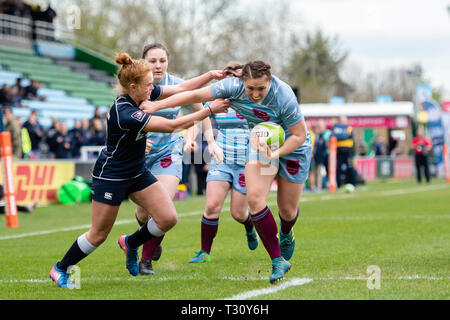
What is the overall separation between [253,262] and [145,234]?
1505mm

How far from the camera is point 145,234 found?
6.65 meters

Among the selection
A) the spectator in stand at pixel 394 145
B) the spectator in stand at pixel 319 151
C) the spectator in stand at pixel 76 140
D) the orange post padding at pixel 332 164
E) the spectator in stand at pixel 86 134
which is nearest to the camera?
the spectator in stand at pixel 76 140

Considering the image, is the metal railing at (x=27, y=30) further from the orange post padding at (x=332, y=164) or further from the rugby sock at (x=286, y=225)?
the rugby sock at (x=286, y=225)

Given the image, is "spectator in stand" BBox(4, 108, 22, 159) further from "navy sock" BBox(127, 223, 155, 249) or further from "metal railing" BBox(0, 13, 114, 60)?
"metal railing" BBox(0, 13, 114, 60)

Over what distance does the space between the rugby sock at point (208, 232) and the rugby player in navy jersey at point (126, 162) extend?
164cm

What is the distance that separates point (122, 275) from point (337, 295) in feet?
7.76

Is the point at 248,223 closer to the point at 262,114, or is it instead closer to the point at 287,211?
the point at 287,211

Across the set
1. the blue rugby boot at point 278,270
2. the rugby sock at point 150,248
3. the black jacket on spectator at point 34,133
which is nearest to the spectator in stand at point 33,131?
the black jacket on spectator at point 34,133

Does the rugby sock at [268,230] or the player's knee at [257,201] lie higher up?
the player's knee at [257,201]

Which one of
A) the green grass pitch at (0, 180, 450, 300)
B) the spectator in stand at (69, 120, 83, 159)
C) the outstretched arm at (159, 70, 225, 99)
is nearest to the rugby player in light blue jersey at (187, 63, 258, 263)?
the green grass pitch at (0, 180, 450, 300)

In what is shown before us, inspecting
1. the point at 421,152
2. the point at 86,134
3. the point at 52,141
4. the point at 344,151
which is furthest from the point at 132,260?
the point at 421,152

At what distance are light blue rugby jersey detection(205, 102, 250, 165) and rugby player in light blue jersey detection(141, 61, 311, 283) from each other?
151 centimetres

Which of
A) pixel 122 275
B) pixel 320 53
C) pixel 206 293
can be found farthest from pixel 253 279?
pixel 320 53

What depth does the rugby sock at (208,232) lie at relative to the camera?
805 centimetres
